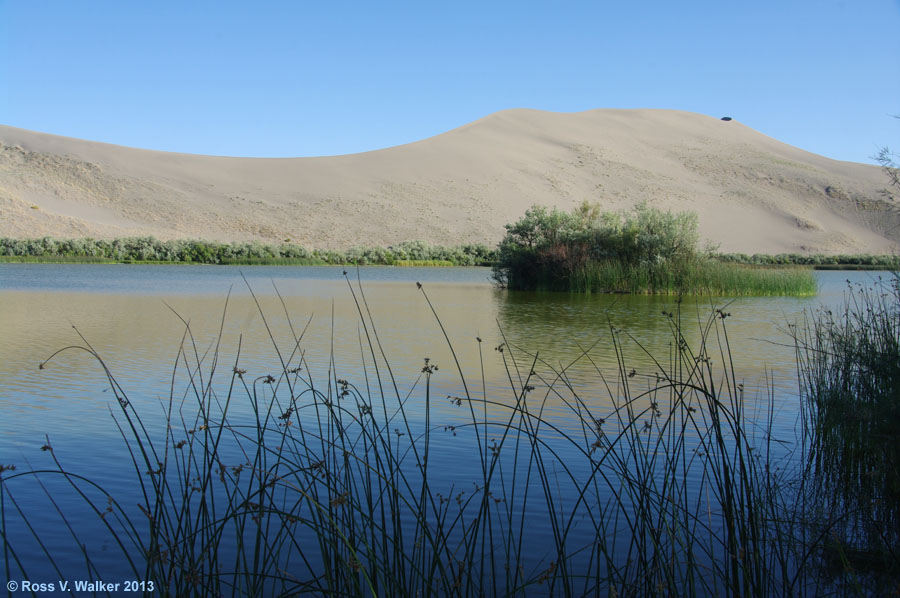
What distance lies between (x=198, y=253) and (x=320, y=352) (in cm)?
3060

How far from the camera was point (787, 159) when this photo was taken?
77.2m

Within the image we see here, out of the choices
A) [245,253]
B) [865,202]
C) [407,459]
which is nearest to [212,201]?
[245,253]

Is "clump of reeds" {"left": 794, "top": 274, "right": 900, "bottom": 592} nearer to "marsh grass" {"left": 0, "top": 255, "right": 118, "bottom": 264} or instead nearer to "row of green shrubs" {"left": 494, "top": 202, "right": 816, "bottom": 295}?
"row of green shrubs" {"left": 494, "top": 202, "right": 816, "bottom": 295}

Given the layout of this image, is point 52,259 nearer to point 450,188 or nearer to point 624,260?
point 624,260

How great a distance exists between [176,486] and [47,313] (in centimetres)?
958

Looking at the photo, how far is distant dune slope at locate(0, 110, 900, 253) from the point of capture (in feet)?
176

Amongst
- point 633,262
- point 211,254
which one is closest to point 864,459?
point 633,262

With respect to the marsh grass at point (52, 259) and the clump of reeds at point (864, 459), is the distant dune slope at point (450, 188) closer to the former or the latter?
the marsh grass at point (52, 259)

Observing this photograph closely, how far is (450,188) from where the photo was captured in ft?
213

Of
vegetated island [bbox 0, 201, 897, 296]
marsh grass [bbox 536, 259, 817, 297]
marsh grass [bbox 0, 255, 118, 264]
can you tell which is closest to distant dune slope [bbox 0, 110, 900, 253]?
marsh grass [bbox 0, 255, 118, 264]

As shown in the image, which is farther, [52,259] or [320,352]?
[52,259]

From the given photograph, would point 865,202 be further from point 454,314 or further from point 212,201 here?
point 454,314

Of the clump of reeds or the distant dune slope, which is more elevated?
the distant dune slope

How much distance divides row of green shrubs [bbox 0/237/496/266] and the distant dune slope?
8261 millimetres
